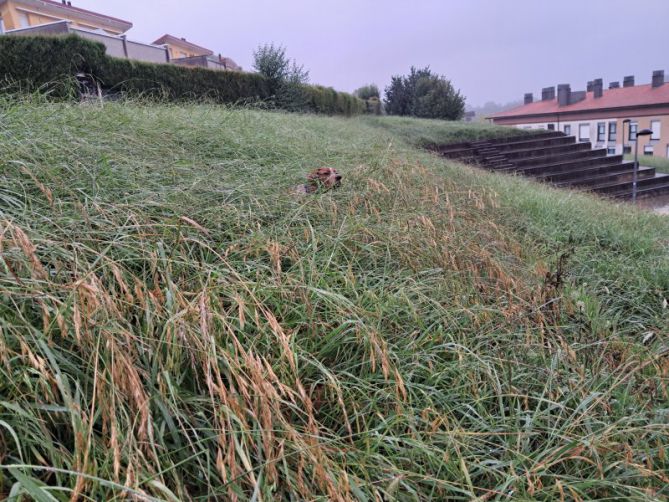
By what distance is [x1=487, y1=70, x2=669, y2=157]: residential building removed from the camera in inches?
1184

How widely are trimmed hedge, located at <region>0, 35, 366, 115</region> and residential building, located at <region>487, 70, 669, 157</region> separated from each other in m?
24.7

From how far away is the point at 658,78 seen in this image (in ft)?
102

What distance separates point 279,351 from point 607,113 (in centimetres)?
3757

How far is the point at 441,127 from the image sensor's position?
15008mm

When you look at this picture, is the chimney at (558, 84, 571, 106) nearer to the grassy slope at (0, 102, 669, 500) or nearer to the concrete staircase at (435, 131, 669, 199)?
the concrete staircase at (435, 131, 669, 199)

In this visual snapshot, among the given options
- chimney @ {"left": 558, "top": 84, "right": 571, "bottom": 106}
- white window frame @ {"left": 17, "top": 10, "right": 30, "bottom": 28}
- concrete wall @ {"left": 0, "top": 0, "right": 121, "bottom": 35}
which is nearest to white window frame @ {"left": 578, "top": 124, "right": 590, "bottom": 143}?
chimney @ {"left": 558, "top": 84, "right": 571, "bottom": 106}

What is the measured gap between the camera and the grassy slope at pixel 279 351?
103 cm

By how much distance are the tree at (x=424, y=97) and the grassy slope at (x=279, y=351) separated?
20.5 meters

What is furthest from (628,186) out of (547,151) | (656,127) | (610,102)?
(610,102)

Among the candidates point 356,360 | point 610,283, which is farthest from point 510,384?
point 610,283

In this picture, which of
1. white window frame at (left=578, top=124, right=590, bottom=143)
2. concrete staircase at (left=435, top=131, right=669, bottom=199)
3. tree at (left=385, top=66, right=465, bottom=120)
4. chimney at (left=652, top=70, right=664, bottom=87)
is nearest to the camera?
concrete staircase at (left=435, top=131, right=669, bottom=199)

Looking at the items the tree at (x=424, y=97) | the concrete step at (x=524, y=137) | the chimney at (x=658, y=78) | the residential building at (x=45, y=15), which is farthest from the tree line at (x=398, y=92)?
the chimney at (x=658, y=78)

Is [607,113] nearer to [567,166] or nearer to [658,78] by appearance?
[658,78]

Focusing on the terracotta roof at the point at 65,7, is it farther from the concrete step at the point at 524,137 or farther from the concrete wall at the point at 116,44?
the concrete step at the point at 524,137
